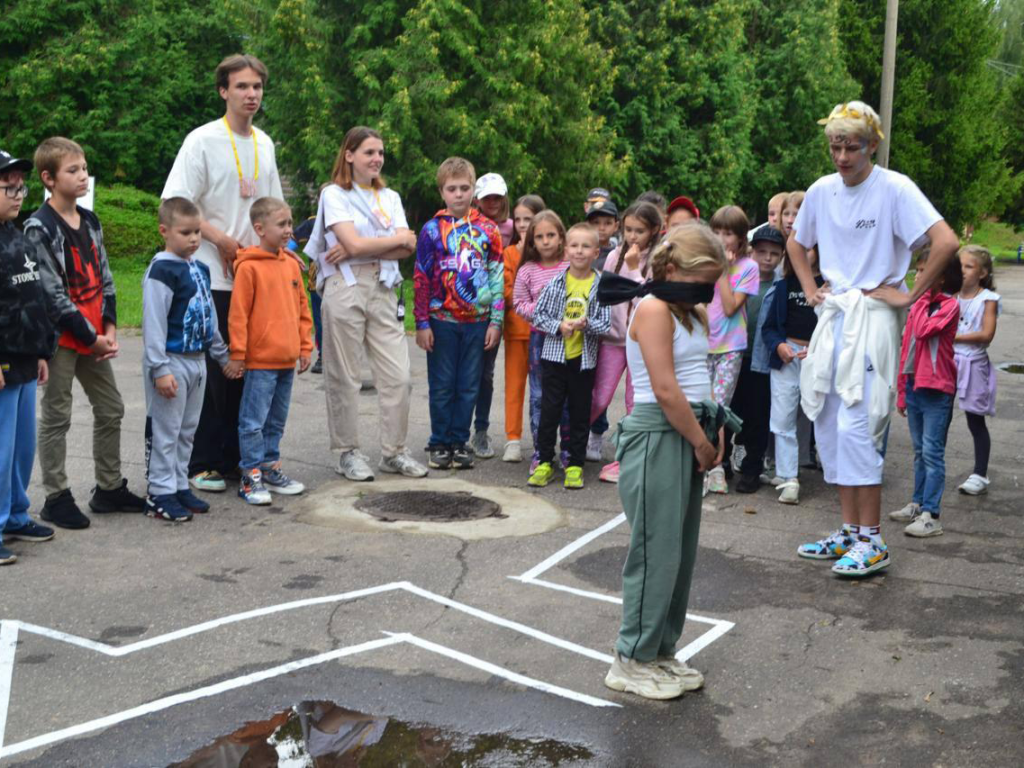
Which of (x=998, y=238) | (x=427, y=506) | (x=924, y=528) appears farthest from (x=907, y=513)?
(x=998, y=238)

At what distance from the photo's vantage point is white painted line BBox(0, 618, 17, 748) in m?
4.56

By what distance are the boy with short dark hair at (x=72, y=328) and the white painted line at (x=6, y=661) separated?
5.24ft

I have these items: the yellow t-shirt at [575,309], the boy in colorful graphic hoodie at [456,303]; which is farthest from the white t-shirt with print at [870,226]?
the boy in colorful graphic hoodie at [456,303]

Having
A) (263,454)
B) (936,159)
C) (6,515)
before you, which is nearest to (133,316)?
(263,454)

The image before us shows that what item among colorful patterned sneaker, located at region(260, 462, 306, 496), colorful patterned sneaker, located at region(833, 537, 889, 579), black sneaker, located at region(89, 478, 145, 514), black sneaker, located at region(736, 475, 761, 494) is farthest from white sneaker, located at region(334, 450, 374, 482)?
colorful patterned sneaker, located at region(833, 537, 889, 579)

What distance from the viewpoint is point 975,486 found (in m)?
8.08

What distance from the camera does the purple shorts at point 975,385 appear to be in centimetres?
807

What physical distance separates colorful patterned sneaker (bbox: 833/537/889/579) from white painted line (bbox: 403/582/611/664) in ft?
5.45

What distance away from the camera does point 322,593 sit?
5.89 metres

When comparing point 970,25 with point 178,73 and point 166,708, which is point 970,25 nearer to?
point 178,73

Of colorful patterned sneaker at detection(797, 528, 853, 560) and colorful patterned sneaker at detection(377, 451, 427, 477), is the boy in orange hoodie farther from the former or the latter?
colorful patterned sneaker at detection(797, 528, 853, 560)

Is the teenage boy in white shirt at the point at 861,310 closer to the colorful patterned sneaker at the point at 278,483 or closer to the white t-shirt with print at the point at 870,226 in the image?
the white t-shirt with print at the point at 870,226

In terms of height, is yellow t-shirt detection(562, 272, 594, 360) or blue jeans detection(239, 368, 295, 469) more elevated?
yellow t-shirt detection(562, 272, 594, 360)

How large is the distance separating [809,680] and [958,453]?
16.5ft
